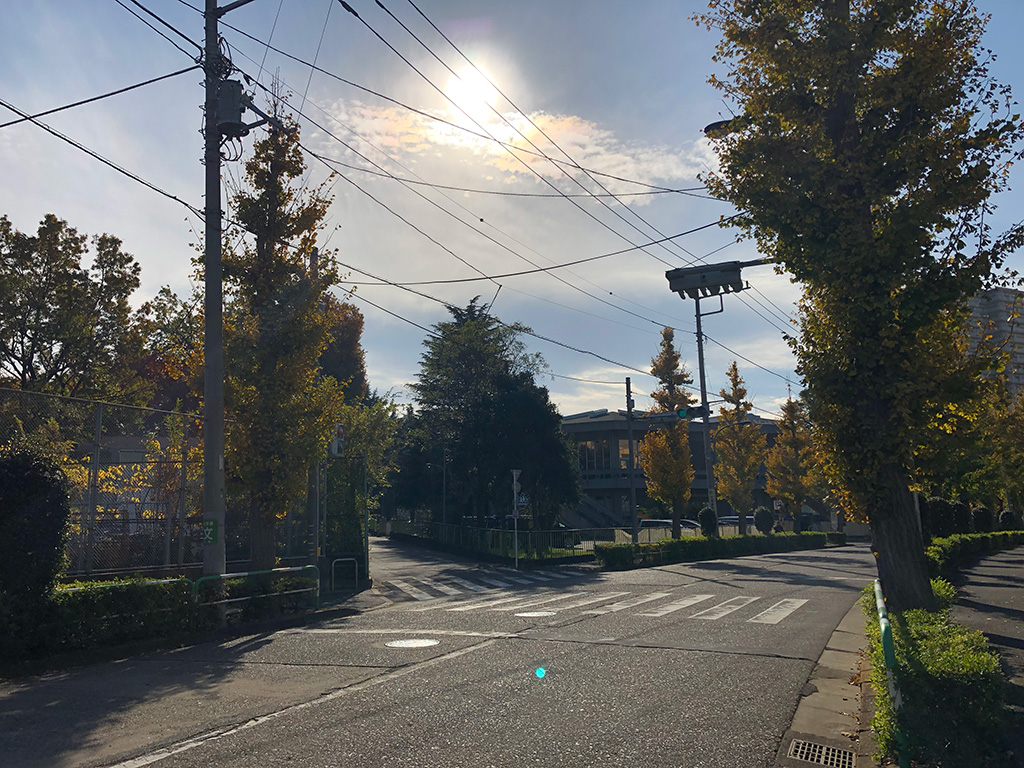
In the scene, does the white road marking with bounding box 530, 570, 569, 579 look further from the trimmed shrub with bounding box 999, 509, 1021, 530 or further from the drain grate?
the trimmed shrub with bounding box 999, 509, 1021, 530

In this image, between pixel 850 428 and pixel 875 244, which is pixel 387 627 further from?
pixel 875 244

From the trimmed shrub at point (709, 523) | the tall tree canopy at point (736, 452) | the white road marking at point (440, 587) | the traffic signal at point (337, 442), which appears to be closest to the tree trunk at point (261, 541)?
the white road marking at point (440, 587)

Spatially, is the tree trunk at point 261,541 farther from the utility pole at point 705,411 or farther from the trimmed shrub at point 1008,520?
the trimmed shrub at point 1008,520

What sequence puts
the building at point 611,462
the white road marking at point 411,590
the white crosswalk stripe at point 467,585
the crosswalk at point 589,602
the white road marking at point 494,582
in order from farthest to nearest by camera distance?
the building at point 611,462, the white road marking at point 494,582, the white crosswalk stripe at point 467,585, the white road marking at point 411,590, the crosswalk at point 589,602

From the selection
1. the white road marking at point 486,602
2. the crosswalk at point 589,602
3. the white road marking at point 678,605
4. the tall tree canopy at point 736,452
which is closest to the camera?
the white road marking at point 678,605

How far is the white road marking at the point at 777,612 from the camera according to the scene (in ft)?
44.1

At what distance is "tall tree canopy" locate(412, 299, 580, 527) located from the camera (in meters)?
36.8

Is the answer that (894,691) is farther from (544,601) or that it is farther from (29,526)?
(544,601)

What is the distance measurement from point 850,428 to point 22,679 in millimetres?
10666

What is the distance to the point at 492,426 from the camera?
37.5 meters

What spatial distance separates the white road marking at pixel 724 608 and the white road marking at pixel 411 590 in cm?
748

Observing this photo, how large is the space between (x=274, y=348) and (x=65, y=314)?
15296 millimetres

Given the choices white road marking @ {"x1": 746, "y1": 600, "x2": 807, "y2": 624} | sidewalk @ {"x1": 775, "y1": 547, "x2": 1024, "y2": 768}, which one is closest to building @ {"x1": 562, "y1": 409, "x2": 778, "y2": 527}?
white road marking @ {"x1": 746, "y1": 600, "x2": 807, "y2": 624}

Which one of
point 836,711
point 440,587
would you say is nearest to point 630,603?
point 440,587
